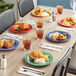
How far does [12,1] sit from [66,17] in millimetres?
2043

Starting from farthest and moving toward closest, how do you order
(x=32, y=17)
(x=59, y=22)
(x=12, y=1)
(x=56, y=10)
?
(x=12, y=1)
(x=56, y=10)
(x=32, y=17)
(x=59, y=22)

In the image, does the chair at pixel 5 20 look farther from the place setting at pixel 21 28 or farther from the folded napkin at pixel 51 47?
the folded napkin at pixel 51 47

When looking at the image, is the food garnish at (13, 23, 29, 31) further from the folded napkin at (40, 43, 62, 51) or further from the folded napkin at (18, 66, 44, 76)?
the folded napkin at (18, 66, 44, 76)

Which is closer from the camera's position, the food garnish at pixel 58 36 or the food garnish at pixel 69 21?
the food garnish at pixel 58 36

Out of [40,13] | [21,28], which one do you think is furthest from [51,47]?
[40,13]

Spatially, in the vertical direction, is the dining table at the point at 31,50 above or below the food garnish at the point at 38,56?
below

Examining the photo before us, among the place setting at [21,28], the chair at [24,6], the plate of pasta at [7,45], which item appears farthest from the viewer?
the chair at [24,6]

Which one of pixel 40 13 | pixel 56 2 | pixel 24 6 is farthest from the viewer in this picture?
pixel 56 2

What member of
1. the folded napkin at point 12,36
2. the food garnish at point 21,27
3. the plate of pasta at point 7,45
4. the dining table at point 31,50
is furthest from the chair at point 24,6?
the plate of pasta at point 7,45

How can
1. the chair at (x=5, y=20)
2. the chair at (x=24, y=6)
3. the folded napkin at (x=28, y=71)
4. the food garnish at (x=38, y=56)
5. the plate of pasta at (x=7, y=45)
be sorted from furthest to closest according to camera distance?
1. the chair at (x=24, y=6)
2. the chair at (x=5, y=20)
3. the plate of pasta at (x=7, y=45)
4. the food garnish at (x=38, y=56)
5. the folded napkin at (x=28, y=71)

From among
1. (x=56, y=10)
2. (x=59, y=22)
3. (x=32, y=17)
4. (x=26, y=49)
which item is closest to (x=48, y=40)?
(x=26, y=49)

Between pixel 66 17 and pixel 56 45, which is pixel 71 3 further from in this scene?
pixel 56 45

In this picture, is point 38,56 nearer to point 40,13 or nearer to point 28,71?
point 28,71

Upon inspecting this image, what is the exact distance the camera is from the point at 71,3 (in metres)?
4.98
